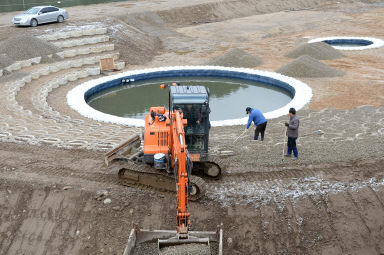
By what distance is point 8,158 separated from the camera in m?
11.0

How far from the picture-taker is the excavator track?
9.12 metres

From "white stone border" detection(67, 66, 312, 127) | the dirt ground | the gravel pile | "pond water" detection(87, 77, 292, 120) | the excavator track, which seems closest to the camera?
the dirt ground

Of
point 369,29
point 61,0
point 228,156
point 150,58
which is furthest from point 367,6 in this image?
point 228,156

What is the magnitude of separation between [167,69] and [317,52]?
1036cm

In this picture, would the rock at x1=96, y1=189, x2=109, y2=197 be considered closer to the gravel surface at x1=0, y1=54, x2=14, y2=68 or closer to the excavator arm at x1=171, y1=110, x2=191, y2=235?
the excavator arm at x1=171, y1=110, x2=191, y2=235

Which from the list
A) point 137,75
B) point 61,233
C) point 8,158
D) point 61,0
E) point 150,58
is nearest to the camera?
point 61,233

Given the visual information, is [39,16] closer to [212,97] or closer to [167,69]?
[167,69]

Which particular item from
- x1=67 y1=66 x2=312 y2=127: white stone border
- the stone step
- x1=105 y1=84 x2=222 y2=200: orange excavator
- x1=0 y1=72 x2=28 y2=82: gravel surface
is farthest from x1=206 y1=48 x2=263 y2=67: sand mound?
x1=105 y1=84 x2=222 y2=200: orange excavator

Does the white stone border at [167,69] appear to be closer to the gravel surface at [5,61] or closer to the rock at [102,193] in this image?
the gravel surface at [5,61]

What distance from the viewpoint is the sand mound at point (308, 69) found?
2225cm

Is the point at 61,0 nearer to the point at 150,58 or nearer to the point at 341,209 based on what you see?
the point at 150,58

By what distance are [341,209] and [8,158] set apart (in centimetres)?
913

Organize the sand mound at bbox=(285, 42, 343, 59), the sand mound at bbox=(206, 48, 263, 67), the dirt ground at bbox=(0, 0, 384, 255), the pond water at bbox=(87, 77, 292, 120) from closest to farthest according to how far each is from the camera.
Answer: the dirt ground at bbox=(0, 0, 384, 255), the pond water at bbox=(87, 77, 292, 120), the sand mound at bbox=(206, 48, 263, 67), the sand mound at bbox=(285, 42, 343, 59)

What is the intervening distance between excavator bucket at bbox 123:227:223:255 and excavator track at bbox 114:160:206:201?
1.72 metres
